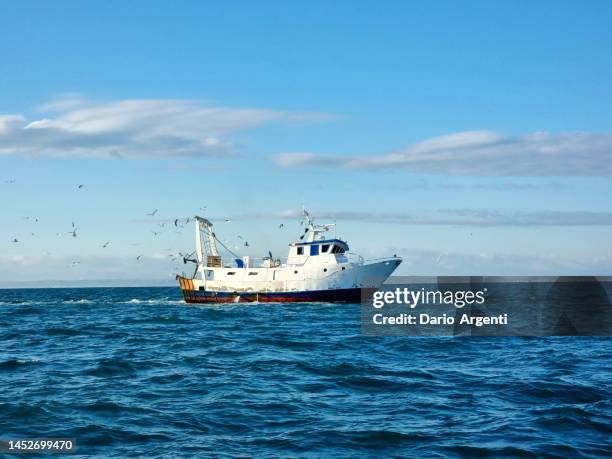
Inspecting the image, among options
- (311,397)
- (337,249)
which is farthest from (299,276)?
(311,397)

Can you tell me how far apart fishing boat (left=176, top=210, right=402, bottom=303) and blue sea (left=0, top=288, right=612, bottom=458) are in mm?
32464

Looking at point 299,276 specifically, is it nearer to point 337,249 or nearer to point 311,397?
point 337,249

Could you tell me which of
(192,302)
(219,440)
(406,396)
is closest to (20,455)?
(219,440)

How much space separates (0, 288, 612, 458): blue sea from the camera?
1300cm

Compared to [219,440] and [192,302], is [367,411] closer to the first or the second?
[219,440]

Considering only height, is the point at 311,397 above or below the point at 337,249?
below

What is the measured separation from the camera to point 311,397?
17359 millimetres

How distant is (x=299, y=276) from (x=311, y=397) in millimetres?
47336

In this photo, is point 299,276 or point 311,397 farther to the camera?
point 299,276

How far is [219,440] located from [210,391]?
187 inches

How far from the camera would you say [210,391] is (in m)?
17.9

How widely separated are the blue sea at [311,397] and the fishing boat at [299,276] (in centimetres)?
3246

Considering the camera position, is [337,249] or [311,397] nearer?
[311,397]

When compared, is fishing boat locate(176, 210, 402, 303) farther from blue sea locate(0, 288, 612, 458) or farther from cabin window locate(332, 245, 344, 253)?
blue sea locate(0, 288, 612, 458)
